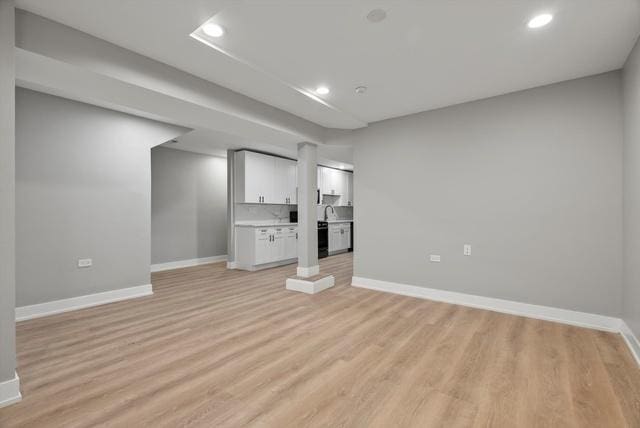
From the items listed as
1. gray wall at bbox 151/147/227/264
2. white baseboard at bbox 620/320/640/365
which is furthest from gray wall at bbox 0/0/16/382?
white baseboard at bbox 620/320/640/365

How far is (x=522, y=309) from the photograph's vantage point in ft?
10.9

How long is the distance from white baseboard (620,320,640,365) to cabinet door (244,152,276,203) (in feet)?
18.7

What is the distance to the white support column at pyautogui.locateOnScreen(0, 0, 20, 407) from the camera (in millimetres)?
1761

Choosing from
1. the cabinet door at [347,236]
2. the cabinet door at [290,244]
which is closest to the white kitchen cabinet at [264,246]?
the cabinet door at [290,244]

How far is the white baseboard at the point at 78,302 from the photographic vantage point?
128 inches

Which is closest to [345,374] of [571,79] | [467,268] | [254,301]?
[254,301]

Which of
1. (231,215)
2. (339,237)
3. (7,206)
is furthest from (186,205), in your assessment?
(7,206)

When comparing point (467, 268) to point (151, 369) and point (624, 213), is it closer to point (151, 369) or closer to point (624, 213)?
point (624, 213)

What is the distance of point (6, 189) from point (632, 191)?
469 cm

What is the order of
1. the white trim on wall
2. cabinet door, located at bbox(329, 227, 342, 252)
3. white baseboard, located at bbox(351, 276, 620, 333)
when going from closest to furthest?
the white trim on wall
white baseboard, located at bbox(351, 276, 620, 333)
cabinet door, located at bbox(329, 227, 342, 252)

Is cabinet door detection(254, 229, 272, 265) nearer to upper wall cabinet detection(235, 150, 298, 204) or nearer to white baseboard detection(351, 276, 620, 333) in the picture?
upper wall cabinet detection(235, 150, 298, 204)

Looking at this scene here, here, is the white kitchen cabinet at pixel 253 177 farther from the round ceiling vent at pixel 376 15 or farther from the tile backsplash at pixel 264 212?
the round ceiling vent at pixel 376 15

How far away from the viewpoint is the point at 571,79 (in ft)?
10.0

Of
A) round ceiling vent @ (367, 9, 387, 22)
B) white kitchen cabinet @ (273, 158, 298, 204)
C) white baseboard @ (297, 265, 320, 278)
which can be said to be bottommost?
white baseboard @ (297, 265, 320, 278)
